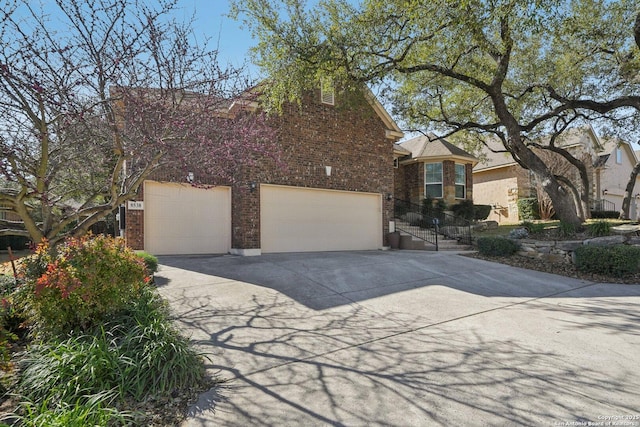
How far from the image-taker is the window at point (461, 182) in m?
18.5

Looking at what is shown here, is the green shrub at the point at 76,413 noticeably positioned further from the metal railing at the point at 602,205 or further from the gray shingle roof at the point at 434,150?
the metal railing at the point at 602,205

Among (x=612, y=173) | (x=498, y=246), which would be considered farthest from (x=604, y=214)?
(x=498, y=246)

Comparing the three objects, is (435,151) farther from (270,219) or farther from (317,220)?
(270,219)

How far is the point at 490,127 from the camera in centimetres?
1373

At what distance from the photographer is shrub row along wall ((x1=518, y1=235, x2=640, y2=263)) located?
9367 mm

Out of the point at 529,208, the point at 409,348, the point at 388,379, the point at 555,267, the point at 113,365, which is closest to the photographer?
the point at 113,365

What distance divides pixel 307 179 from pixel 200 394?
29.8ft

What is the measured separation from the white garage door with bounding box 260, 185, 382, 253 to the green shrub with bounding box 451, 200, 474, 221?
625cm

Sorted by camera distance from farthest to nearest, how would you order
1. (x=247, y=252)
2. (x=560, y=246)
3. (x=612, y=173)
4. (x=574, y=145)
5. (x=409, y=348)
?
(x=612, y=173) → (x=574, y=145) → (x=247, y=252) → (x=560, y=246) → (x=409, y=348)

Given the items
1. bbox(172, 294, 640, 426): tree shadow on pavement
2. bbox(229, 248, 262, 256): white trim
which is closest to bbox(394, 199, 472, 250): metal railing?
bbox(229, 248, 262, 256): white trim

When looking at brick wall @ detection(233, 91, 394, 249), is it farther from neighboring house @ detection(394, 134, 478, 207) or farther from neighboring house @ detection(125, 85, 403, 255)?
neighboring house @ detection(394, 134, 478, 207)

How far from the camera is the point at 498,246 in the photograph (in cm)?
1070

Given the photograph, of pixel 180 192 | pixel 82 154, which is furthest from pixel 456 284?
pixel 180 192

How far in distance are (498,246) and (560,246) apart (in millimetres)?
1568
